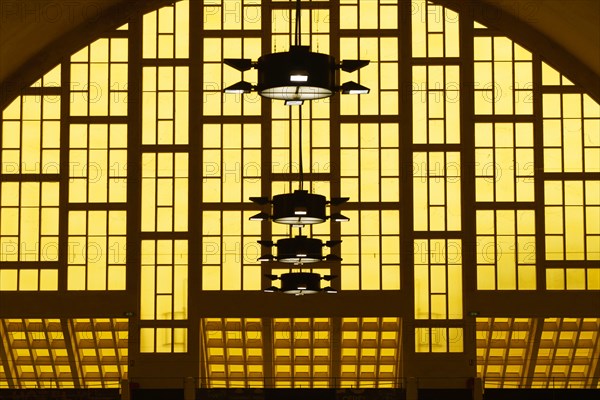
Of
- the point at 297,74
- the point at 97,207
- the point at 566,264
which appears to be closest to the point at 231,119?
the point at 97,207

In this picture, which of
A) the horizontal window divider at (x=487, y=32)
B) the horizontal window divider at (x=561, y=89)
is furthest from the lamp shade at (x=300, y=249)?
the horizontal window divider at (x=487, y=32)

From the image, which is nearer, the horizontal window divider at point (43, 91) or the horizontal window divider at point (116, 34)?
the horizontal window divider at point (43, 91)

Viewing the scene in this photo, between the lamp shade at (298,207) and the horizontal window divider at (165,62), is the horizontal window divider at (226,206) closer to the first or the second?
Result: the horizontal window divider at (165,62)

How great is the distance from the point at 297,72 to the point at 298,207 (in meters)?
4.19

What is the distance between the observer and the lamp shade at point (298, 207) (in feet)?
48.8

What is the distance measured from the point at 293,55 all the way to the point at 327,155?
1776cm

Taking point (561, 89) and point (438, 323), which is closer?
point (438, 323)

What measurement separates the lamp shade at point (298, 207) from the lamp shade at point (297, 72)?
140 inches

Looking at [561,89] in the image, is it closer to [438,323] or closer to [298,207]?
[438,323]

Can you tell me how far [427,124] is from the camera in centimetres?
2878

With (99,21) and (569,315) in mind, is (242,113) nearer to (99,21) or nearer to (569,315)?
(99,21)

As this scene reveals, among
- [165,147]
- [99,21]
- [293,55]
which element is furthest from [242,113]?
[293,55]

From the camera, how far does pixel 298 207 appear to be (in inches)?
585

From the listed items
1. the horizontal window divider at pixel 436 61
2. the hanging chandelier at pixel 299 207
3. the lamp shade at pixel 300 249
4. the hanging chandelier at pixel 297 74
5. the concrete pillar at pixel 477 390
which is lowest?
the concrete pillar at pixel 477 390
